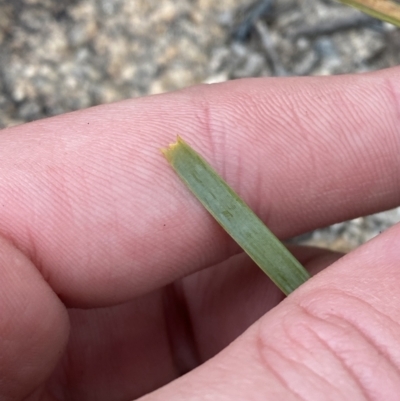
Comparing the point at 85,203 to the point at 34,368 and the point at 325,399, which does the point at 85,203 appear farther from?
the point at 325,399

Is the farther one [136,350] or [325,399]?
[136,350]

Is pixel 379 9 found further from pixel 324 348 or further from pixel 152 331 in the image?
pixel 152 331

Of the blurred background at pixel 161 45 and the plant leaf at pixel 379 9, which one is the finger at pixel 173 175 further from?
the blurred background at pixel 161 45

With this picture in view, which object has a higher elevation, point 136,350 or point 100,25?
point 100,25

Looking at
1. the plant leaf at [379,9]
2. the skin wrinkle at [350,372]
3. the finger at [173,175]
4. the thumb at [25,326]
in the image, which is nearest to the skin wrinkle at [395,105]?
the finger at [173,175]

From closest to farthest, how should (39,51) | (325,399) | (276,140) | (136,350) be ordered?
(325,399), (276,140), (136,350), (39,51)

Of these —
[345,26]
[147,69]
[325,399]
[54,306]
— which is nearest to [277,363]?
[325,399]
